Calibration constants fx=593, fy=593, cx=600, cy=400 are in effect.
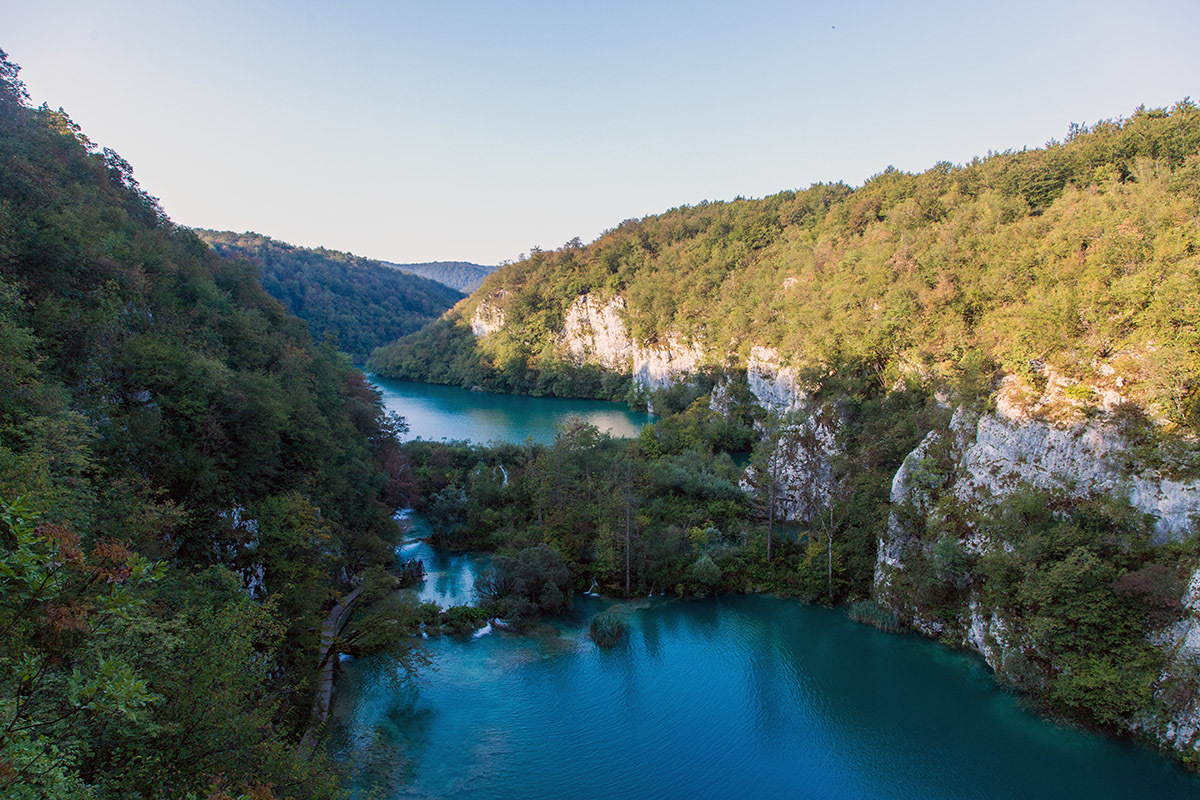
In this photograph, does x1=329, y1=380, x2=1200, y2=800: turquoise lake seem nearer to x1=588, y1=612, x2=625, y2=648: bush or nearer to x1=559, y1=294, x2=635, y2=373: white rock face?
x1=588, y1=612, x2=625, y2=648: bush

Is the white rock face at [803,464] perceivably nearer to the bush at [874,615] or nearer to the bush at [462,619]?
the bush at [874,615]

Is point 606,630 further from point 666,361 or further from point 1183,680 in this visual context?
point 666,361

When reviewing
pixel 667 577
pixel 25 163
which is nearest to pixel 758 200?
pixel 667 577

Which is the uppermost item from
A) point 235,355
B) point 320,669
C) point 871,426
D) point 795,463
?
point 235,355

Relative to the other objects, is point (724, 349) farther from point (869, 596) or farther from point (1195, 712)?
point (1195, 712)

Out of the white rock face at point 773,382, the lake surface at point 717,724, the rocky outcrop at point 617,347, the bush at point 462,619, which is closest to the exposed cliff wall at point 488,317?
the rocky outcrop at point 617,347
